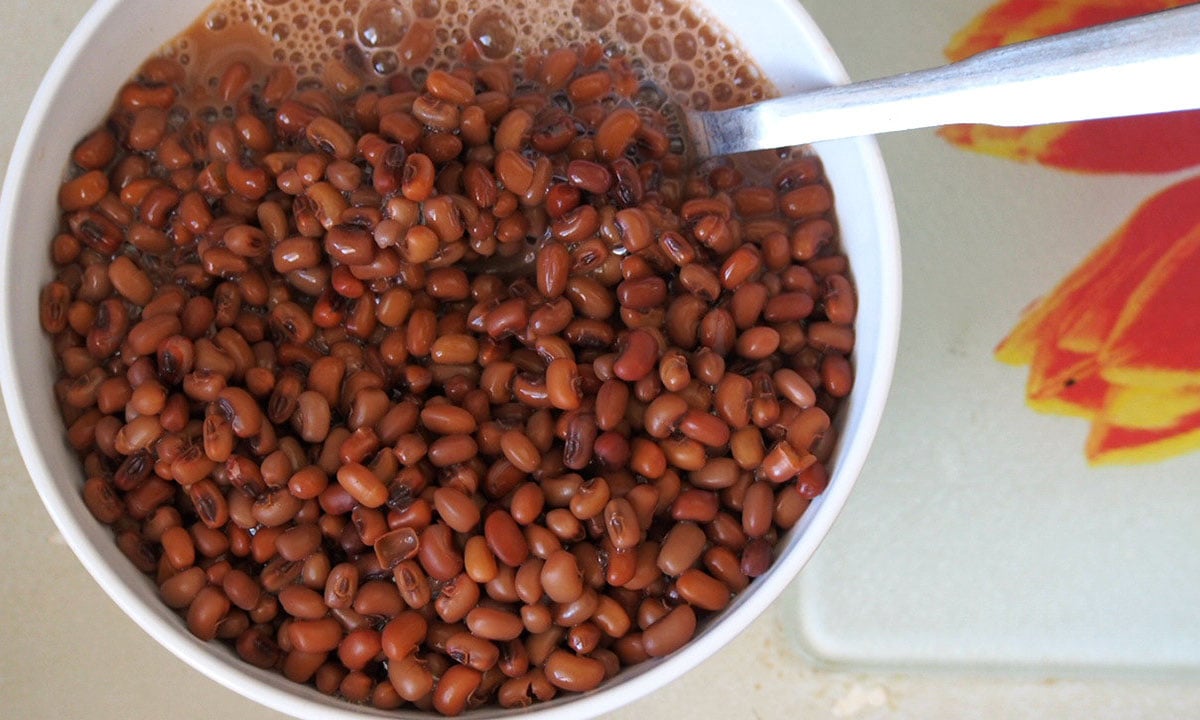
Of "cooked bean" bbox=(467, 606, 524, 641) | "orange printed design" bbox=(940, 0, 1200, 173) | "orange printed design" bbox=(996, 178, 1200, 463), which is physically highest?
"cooked bean" bbox=(467, 606, 524, 641)

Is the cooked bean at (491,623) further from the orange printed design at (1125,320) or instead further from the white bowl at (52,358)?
the orange printed design at (1125,320)

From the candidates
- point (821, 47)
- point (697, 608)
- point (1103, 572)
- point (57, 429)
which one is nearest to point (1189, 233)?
point (1103, 572)

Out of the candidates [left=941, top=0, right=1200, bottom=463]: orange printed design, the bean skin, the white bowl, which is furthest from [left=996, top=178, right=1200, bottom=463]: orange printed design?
the bean skin

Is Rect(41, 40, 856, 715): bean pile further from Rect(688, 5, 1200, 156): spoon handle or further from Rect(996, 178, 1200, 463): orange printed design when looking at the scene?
Rect(996, 178, 1200, 463): orange printed design

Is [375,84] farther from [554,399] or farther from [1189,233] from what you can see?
[1189,233]

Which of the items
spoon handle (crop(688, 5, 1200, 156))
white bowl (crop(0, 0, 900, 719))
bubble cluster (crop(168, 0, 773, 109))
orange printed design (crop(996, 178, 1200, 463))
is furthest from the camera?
orange printed design (crop(996, 178, 1200, 463))

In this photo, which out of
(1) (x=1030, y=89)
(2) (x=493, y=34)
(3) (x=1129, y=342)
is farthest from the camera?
(3) (x=1129, y=342)

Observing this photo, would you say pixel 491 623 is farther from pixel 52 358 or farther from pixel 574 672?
pixel 52 358

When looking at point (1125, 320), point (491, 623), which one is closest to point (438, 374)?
point (491, 623)
